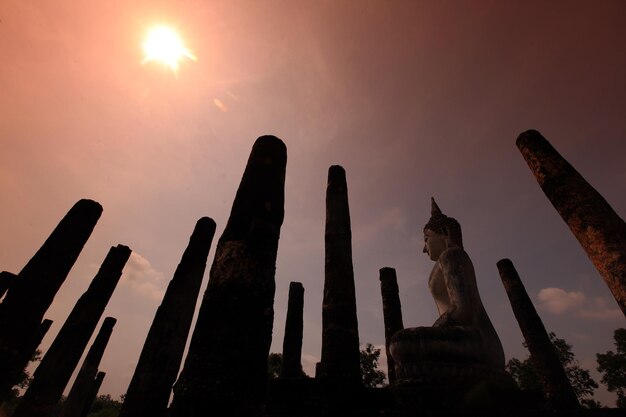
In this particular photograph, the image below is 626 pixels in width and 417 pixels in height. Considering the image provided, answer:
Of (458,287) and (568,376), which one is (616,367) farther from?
(458,287)

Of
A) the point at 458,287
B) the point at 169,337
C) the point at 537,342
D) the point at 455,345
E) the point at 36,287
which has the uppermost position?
the point at 537,342

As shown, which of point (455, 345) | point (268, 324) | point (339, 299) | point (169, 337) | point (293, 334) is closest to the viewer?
point (268, 324)

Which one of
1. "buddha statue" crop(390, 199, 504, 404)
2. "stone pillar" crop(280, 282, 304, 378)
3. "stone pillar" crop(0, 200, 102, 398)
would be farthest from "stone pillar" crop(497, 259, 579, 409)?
"stone pillar" crop(0, 200, 102, 398)

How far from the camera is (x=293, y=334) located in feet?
37.7

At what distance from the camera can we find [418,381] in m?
4.86

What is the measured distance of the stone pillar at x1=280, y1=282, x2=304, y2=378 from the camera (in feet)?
35.9

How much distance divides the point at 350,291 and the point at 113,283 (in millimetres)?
7760

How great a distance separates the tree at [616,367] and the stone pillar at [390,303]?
32190mm

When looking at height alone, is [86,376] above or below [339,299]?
below

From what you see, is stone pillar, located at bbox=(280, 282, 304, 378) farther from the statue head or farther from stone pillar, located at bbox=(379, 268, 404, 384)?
the statue head

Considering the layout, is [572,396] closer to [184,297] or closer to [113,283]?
[184,297]

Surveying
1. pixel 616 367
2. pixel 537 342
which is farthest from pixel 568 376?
pixel 537 342

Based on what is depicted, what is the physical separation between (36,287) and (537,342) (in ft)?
48.5

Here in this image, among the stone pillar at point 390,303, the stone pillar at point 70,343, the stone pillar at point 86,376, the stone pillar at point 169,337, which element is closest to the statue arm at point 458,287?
the stone pillar at point 390,303
